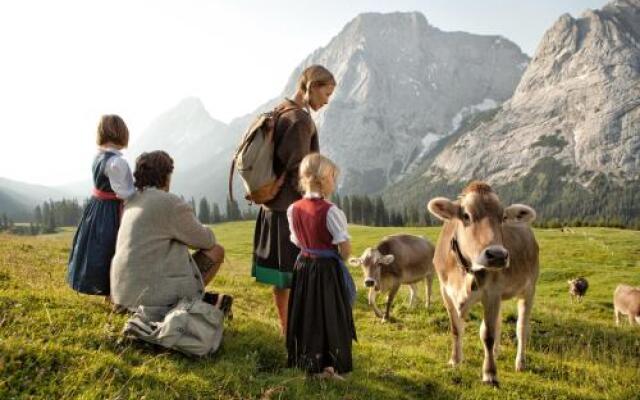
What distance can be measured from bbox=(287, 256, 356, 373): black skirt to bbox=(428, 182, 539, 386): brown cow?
1986mm

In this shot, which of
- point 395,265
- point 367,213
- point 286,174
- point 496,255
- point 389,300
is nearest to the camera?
point 496,255

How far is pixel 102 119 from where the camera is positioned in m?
7.70

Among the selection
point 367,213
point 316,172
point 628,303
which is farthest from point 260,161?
point 367,213

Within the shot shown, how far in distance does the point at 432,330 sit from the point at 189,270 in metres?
8.54

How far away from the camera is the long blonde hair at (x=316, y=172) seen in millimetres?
6167

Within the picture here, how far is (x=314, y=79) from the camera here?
704 cm

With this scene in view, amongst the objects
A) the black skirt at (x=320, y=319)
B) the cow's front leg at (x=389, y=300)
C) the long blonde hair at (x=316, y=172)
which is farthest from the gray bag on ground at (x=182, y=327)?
the cow's front leg at (x=389, y=300)

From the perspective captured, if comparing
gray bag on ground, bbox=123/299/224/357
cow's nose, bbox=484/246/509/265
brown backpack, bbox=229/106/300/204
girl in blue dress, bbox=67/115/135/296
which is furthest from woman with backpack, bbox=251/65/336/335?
cow's nose, bbox=484/246/509/265

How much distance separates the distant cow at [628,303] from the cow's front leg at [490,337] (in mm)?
15757

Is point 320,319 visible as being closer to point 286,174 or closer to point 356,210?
point 286,174

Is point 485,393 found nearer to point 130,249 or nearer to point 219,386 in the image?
point 219,386

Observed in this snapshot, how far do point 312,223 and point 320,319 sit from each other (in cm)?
122

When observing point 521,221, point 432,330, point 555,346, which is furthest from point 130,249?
point 555,346

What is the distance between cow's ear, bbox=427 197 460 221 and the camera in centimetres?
750
